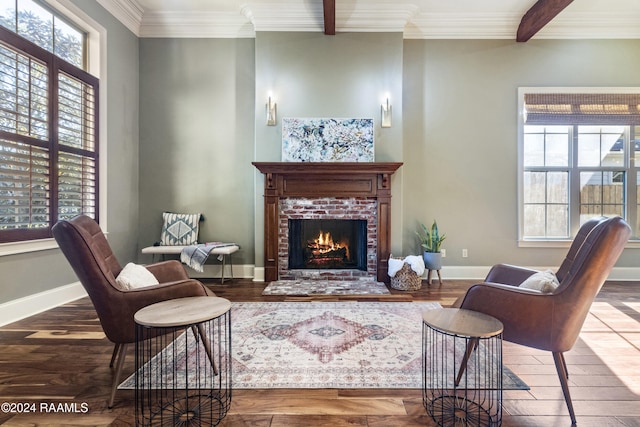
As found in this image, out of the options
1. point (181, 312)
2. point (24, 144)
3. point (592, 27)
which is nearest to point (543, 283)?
point (181, 312)

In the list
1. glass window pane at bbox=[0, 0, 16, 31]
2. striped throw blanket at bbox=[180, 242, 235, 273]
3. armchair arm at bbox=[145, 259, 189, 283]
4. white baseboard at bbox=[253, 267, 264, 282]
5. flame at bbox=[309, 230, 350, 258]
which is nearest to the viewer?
armchair arm at bbox=[145, 259, 189, 283]

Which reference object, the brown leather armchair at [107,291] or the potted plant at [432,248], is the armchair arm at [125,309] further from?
the potted plant at [432,248]

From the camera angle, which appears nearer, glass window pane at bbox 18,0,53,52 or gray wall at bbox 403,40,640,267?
glass window pane at bbox 18,0,53,52

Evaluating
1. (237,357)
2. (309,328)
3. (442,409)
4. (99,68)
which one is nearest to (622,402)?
(442,409)

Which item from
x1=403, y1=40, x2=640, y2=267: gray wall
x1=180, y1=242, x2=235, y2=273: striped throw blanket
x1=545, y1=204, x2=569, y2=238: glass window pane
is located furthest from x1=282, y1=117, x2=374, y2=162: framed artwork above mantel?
x1=545, y1=204, x2=569, y2=238: glass window pane

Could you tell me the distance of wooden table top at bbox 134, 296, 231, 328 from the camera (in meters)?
1.39

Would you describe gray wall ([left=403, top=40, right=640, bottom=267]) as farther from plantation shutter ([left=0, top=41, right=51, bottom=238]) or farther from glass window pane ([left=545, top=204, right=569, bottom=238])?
plantation shutter ([left=0, top=41, right=51, bottom=238])

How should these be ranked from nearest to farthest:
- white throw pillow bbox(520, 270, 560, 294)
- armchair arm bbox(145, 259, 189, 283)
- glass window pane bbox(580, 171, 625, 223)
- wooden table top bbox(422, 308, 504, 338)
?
wooden table top bbox(422, 308, 504, 338) < white throw pillow bbox(520, 270, 560, 294) < armchair arm bbox(145, 259, 189, 283) < glass window pane bbox(580, 171, 625, 223)

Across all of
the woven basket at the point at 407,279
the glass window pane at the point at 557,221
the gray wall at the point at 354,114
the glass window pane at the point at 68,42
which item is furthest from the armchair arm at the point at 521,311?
the glass window pane at the point at 68,42

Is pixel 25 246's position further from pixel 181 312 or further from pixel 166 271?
pixel 181 312

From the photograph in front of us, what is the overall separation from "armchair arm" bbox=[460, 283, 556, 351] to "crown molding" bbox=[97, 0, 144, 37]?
5.01m

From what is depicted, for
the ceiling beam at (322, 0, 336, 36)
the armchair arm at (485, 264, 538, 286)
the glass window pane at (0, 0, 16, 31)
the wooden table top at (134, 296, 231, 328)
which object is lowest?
the wooden table top at (134, 296, 231, 328)

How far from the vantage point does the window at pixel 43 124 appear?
8.91 ft

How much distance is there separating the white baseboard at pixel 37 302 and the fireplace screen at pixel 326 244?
2499 millimetres
